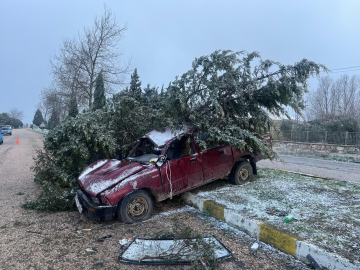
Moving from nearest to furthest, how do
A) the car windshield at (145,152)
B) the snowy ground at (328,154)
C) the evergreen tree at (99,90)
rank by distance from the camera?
the car windshield at (145,152)
the evergreen tree at (99,90)
the snowy ground at (328,154)

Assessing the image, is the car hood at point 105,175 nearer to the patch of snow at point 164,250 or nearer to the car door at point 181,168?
the car door at point 181,168

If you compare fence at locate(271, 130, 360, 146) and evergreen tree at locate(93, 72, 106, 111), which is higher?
evergreen tree at locate(93, 72, 106, 111)

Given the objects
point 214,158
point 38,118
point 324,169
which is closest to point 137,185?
point 214,158

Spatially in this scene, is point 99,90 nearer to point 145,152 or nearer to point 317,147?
point 145,152

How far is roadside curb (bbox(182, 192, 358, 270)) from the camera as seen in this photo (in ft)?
10.4

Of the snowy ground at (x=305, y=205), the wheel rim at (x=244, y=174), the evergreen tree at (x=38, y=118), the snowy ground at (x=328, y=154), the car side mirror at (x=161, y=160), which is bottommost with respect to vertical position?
the snowy ground at (x=328, y=154)

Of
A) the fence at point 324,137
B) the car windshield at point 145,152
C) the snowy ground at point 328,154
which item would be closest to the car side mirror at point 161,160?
the car windshield at point 145,152

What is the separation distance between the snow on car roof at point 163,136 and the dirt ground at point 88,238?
1.39 meters

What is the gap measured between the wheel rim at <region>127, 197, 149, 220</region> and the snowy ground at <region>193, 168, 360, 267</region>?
4.68ft

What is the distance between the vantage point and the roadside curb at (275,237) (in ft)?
10.4

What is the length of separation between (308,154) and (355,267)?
18.4 m

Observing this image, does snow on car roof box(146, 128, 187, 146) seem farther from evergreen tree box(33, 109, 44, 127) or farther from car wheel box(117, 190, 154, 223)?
evergreen tree box(33, 109, 44, 127)

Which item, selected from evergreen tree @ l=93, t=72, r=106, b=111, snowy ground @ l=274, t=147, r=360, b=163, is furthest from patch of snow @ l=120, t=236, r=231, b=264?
snowy ground @ l=274, t=147, r=360, b=163

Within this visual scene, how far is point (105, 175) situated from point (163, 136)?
171cm
